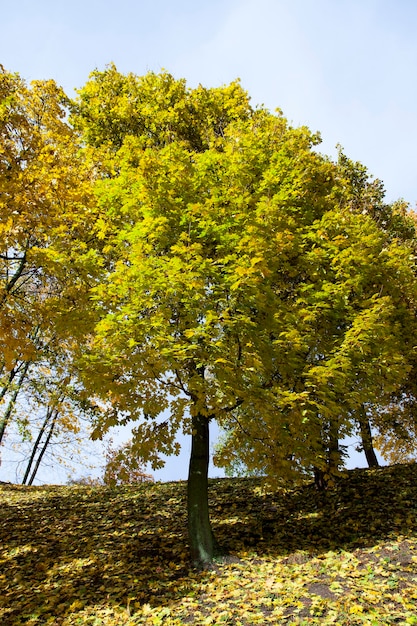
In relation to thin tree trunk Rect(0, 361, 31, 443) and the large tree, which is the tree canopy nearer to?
the large tree

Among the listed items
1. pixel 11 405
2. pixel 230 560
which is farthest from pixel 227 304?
pixel 11 405

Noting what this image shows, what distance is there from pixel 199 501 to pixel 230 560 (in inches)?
44.7

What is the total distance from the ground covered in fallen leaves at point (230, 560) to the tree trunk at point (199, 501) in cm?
32

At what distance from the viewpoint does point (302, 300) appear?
26.2 feet

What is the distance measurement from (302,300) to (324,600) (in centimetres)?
473

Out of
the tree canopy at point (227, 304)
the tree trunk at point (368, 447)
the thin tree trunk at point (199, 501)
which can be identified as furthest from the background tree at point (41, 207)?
the tree trunk at point (368, 447)

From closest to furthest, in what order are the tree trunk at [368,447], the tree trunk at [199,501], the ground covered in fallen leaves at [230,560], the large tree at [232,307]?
the ground covered in fallen leaves at [230,560]
the large tree at [232,307]
the tree trunk at [199,501]
the tree trunk at [368,447]

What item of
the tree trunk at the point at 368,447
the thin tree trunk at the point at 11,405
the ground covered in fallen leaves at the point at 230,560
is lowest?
the ground covered in fallen leaves at the point at 230,560

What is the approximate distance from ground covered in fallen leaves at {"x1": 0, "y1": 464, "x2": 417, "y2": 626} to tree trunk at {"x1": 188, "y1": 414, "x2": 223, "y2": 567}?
1.05ft

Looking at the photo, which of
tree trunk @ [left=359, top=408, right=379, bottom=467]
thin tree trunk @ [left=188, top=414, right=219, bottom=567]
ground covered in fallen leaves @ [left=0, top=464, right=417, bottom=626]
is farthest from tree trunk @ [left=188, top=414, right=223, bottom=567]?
tree trunk @ [left=359, top=408, right=379, bottom=467]

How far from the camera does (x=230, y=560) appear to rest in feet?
24.9

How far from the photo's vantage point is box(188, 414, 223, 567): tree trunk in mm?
7710

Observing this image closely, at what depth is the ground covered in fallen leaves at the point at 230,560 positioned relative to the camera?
6.06m

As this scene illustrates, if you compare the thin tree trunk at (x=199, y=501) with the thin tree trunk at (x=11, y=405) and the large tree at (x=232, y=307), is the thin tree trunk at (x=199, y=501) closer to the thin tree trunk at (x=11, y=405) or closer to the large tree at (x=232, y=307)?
the large tree at (x=232, y=307)
